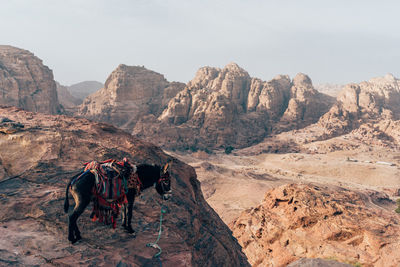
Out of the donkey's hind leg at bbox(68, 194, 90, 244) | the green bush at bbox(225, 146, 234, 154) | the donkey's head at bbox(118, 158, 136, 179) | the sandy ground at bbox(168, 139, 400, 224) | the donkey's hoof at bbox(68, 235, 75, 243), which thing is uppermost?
the donkey's head at bbox(118, 158, 136, 179)

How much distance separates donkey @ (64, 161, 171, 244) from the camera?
4398mm

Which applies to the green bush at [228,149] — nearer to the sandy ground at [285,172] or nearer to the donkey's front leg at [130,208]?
the sandy ground at [285,172]

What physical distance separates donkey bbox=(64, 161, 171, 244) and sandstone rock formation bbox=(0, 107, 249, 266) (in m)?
0.29

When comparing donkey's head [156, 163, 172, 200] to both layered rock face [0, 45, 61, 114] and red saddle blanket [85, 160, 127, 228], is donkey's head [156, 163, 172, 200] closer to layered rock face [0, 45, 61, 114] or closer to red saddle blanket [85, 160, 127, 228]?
red saddle blanket [85, 160, 127, 228]

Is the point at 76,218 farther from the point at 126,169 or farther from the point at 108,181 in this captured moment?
the point at 126,169

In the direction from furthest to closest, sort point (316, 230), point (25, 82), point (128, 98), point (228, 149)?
1. point (128, 98)
2. point (228, 149)
3. point (25, 82)
4. point (316, 230)

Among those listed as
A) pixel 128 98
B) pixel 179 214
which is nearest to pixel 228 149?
pixel 128 98

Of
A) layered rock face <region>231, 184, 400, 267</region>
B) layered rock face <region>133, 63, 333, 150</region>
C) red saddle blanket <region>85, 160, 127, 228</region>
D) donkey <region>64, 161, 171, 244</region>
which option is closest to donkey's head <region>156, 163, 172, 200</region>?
donkey <region>64, 161, 171, 244</region>

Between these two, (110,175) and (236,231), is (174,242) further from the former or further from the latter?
(236,231)

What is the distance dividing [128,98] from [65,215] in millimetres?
75792

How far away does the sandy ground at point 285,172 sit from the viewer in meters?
26.6

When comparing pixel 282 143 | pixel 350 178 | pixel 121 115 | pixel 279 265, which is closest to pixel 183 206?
pixel 279 265

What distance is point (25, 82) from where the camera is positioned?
56.2m

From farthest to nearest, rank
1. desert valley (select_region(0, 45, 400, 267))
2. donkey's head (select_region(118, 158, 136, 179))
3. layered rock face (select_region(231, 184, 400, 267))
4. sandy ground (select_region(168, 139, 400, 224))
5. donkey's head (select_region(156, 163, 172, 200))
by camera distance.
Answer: sandy ground (select_region(168, 139, 400, 224)) < layered rock face (select_region(231, 184, 400, 267)) < donkey's head (select_region(156, 163, 172, 200)) < donkey's head (select_region(118, 158, 136, 179)) < desert valley (select_region(0, 45, 400, 267))
